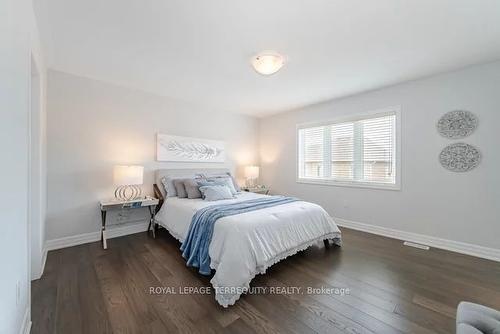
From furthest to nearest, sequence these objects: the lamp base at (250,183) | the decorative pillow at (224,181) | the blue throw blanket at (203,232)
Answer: the lamp base at (250,183) < the decorative pillow at (224,181) < the blue throw blanket at (203,232)

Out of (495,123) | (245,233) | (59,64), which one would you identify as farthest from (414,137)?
(59,64)

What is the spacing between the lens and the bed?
6.28ft

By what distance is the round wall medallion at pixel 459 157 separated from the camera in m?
2.82

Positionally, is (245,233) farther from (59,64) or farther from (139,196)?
(59,64)

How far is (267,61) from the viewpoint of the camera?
239 centimetres

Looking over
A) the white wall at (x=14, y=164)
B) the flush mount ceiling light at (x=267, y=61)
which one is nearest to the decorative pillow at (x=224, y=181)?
the flush mount ceiling light at (x=267, y=61)

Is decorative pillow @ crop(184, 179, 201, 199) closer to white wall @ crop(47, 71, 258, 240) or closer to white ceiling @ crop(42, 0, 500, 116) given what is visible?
white wall @ crop(47, 71, 258, 240)

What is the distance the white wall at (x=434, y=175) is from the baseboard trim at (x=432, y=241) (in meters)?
0.06

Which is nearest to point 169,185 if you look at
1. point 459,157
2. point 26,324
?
point 26,324

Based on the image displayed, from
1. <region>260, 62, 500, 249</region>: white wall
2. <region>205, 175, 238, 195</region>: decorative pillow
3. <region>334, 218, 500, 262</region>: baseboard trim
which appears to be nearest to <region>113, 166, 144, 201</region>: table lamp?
<region>205, 175, 238, 195</region>: decorative pillow

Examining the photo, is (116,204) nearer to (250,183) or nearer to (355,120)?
(250,183)

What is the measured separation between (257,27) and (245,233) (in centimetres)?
199

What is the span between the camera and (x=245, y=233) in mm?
2098

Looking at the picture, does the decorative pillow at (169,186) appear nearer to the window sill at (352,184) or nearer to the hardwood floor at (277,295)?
the hardwood floor at (277,295)
